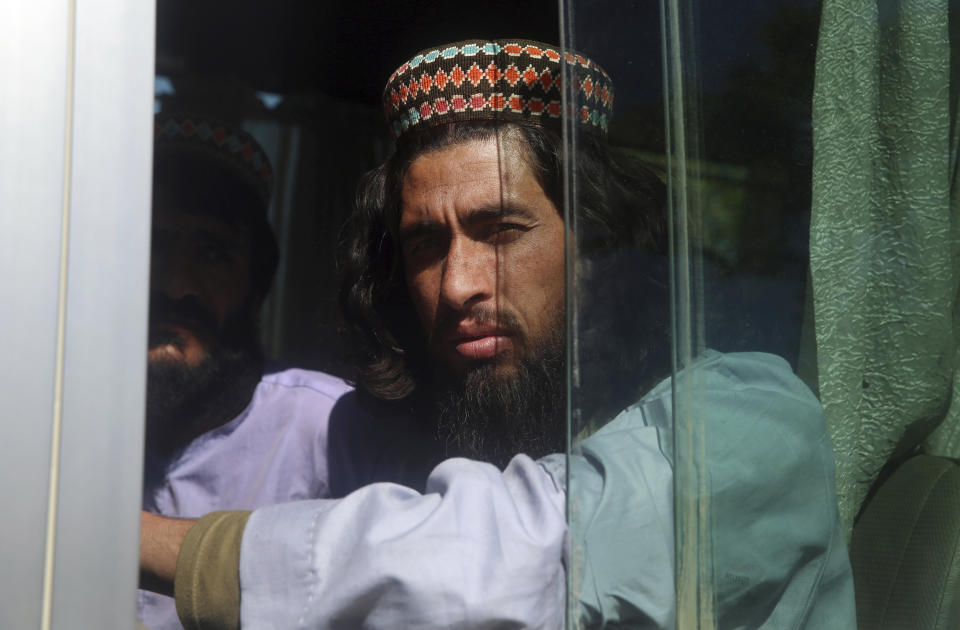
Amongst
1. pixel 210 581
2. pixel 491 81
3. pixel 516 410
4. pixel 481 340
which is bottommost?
pixel 210 581

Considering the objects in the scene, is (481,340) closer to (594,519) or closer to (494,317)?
(494,317)

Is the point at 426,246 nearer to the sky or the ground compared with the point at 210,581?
nearer to the sky

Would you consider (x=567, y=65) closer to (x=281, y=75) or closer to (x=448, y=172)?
(x=448, y=172)

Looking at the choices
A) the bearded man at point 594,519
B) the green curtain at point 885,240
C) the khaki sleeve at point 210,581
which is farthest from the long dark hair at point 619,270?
the khaki sleeve at point 210,581

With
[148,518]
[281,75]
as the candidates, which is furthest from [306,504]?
[281,75]

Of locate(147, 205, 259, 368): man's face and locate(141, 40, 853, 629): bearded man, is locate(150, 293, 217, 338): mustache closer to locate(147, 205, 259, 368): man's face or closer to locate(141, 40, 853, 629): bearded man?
locate(147, 205, 259, 368): man's face

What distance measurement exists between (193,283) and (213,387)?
0.35m

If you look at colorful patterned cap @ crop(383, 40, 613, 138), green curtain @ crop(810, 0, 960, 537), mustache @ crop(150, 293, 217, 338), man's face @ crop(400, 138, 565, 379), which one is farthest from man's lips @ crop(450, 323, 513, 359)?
green curtain @ crop(810, 0, 960, 537)

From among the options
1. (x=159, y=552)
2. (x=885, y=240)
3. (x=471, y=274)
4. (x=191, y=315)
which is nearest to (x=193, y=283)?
(x=191, y=315)

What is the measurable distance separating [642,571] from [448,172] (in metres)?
0.86

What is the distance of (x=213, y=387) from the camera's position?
189 cm

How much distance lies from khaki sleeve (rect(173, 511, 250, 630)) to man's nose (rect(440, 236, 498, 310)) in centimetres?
59

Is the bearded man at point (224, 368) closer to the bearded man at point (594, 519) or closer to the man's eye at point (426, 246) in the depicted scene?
the bearded man at point (594, 519)

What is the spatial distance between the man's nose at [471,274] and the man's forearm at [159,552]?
606mm
